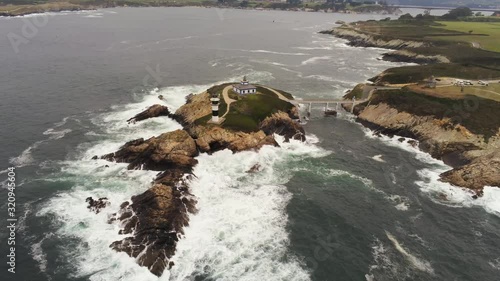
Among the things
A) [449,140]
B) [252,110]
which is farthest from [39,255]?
[449,140]

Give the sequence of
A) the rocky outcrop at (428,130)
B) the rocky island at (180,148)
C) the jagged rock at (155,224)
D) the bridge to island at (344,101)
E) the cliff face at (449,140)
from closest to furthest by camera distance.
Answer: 1. the jagged rock at (155,224)
2. the rocky island at (180,148)
3. the cliff face at (449,140)
4. the rocky outcrop at (428,130)
5. the bridge to island at (344,101)

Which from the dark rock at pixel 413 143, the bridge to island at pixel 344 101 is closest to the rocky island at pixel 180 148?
the bridge to island at pixel 344 101

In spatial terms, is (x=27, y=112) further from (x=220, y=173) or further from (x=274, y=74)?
(x=274, y=74)

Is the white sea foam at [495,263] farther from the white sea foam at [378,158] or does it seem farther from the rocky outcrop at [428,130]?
the white sea foam at [378,158]

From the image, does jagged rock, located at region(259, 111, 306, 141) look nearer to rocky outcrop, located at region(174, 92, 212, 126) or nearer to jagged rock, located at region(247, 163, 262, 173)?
rocky outcrop, located at region(174, 92, 212, 126)

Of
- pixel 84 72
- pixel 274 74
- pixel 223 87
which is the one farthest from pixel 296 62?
pixel 84 72

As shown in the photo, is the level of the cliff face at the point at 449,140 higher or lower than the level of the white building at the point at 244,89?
lower

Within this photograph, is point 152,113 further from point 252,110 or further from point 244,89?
point 252,110

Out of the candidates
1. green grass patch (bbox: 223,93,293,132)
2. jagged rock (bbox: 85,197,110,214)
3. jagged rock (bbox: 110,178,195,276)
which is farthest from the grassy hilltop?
jagged rock (bbox: 85,197,110,214)
